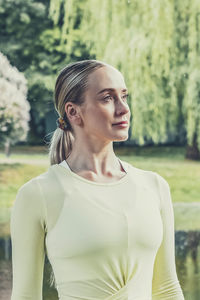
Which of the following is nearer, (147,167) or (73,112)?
(73,112)

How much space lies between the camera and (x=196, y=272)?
2832 millimetres

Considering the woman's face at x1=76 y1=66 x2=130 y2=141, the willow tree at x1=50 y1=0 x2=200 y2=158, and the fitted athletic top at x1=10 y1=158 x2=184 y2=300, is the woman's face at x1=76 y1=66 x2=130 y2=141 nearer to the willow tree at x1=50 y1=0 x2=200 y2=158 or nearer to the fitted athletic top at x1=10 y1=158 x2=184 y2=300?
the fitted athletic top at x1=10 y1=158 x2=184 y2=300

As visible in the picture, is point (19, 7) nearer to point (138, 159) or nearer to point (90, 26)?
point (90, 26)

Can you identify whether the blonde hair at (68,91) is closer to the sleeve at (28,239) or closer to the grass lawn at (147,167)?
the sleeve at (28,239)

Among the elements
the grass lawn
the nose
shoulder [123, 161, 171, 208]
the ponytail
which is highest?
the nose

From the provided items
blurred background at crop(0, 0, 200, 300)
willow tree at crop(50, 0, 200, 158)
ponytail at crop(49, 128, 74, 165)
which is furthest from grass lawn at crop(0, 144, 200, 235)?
ponytail at crop(49, 128, 74, 165)

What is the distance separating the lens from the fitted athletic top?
0.55 m

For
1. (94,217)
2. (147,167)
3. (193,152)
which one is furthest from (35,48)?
(94,217)

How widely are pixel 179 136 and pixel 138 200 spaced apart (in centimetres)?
300

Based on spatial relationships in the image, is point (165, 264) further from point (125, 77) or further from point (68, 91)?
point (125, 77)

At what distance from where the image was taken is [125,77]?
329 cm

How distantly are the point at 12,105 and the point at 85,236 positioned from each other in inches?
111

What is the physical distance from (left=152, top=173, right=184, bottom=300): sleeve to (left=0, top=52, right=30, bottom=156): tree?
8.92 feet

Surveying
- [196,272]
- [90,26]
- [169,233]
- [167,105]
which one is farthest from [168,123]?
[169,233]
